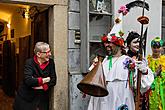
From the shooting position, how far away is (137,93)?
13.5 feet

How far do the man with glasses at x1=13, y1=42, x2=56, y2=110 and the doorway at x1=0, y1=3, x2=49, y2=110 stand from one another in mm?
844

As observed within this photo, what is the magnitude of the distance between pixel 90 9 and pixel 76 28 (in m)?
0.37

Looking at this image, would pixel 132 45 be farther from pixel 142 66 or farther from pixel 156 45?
pixel 142 66

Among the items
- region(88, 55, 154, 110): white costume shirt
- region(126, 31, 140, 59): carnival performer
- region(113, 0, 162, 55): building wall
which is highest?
region(113, 0, 162, 55): building wall

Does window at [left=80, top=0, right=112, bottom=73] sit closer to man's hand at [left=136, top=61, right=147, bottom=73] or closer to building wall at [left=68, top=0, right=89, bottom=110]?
building wall at [left=68, top=0, right=89, bottom=110]

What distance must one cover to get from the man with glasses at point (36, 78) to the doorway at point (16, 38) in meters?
0.84

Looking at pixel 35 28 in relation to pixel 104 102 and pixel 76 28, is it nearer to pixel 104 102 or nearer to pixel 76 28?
pixel 76 28

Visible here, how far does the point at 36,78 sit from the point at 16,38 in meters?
4.46

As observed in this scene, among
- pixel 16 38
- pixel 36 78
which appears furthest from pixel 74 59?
pixel 16 38

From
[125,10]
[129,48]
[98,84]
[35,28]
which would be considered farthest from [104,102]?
[35,28]

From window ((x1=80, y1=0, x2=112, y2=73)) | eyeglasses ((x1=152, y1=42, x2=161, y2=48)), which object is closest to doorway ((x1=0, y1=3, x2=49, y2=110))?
window ((x1=80, y1=0, x2=112, y2=73))

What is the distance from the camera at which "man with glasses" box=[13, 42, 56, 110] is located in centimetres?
457

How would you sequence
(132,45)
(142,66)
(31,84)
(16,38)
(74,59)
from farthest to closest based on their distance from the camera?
(16,38) < (74,59) < (132,45) < (31,84) < (142,66)

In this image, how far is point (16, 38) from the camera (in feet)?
28.9
